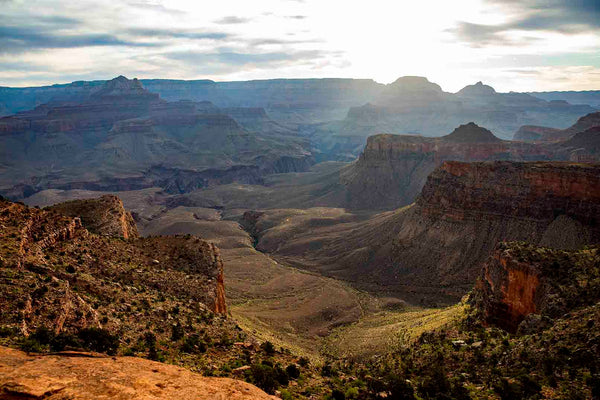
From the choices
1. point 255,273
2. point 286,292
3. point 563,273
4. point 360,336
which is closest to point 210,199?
point 255,273

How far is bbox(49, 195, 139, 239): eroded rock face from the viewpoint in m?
43.9

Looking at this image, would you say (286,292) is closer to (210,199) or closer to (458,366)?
(458,366)

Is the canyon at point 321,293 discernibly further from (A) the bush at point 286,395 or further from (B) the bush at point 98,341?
(A) the bush at point 286,395

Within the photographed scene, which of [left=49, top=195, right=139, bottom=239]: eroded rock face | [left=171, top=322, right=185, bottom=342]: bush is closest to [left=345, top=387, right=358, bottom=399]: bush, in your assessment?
[left=171, top=322, right=185, bottom=342]: bush

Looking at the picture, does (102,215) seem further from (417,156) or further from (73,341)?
(417,156)

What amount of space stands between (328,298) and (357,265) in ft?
59.4

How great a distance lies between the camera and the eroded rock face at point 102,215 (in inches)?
1730

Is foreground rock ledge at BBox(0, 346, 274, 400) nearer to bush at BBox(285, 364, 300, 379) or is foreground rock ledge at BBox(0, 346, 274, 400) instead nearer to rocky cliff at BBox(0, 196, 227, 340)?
rocky cliff at BBox(0, 196, 227, 340)

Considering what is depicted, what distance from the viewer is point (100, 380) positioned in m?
14.9

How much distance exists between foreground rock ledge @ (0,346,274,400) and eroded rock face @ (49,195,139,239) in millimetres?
27563

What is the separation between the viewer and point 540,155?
138625 mm

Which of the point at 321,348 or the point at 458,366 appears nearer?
the point at 458,366

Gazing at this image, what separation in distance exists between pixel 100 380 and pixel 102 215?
112 feet

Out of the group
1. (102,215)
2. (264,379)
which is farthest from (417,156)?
(264,379)
